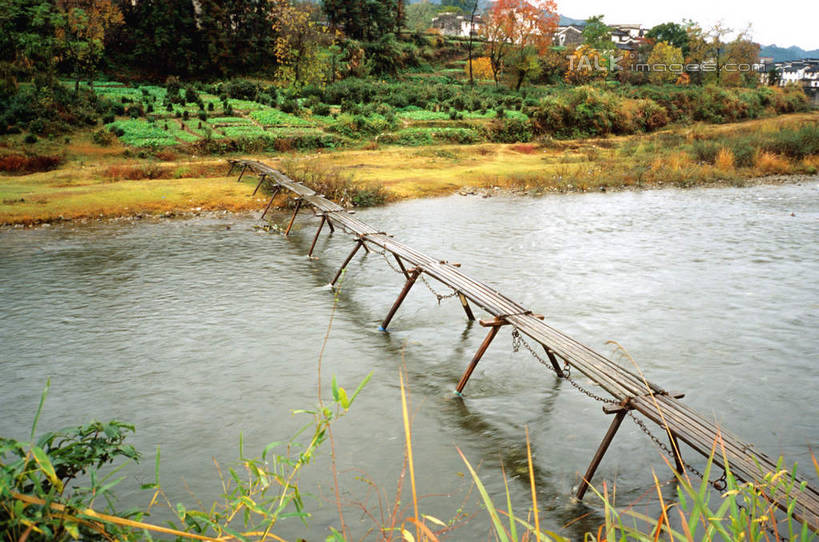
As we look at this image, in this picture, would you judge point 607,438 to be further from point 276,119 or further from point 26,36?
point 26,36

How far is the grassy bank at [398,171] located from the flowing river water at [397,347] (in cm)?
188

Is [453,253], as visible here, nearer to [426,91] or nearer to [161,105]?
[161,105]

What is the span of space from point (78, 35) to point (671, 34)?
70.0 metres

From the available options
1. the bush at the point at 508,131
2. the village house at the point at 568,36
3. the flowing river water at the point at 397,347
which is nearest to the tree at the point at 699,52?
the village house at the point at 568,36

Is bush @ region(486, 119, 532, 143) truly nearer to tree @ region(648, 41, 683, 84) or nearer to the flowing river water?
the flowing river water

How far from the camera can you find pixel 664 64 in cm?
5659

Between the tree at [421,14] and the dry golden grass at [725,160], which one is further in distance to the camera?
the tree at [421,14]

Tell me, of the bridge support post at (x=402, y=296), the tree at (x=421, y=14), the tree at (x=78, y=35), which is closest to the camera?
the bridge support post at (x=402, y=296)

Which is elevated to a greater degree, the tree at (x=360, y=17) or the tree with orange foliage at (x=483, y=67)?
the tree at (x=360, y=17)

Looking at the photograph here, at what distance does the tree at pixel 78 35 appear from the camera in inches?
1059

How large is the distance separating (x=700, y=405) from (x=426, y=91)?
31831 mm

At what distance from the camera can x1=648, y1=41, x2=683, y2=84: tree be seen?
54894 millimetres

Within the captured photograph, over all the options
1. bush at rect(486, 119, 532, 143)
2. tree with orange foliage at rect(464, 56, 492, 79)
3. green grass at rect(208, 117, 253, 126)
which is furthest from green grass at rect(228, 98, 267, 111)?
tree with orange foliage at rect(464, 56, 492, 79)

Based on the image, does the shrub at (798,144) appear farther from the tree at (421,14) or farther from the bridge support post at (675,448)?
the tree at (421,14)
